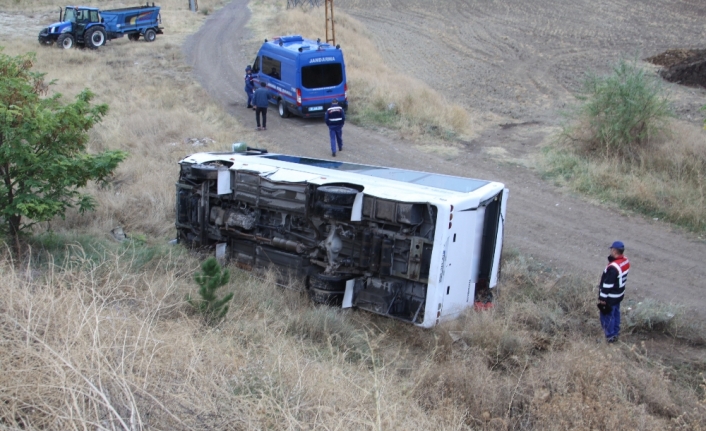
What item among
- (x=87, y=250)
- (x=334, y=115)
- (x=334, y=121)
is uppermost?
(x=334, y=115)

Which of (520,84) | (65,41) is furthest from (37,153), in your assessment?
(65,41)

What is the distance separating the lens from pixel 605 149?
15.4 meters

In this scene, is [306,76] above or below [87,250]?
above

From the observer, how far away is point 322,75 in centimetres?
1906

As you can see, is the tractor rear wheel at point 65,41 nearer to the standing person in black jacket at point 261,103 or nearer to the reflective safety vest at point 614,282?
the standing person in black jacket at point 261,103

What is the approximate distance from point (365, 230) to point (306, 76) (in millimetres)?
11879

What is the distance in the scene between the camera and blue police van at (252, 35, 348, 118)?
1881cm

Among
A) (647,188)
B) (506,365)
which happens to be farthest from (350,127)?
(506,365)

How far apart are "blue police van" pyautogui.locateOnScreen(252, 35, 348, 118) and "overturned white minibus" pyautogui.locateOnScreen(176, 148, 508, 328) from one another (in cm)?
1000

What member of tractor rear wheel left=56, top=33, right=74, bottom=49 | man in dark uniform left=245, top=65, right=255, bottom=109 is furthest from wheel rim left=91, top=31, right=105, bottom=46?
man in dark uniform left=245, top=65, right=255, bottom=109

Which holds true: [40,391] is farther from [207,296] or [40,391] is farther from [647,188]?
[647,188]

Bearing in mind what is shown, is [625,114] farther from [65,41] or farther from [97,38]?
[65,41]

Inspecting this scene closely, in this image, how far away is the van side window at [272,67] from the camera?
19.7 metres

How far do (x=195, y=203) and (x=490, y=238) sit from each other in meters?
4.27
